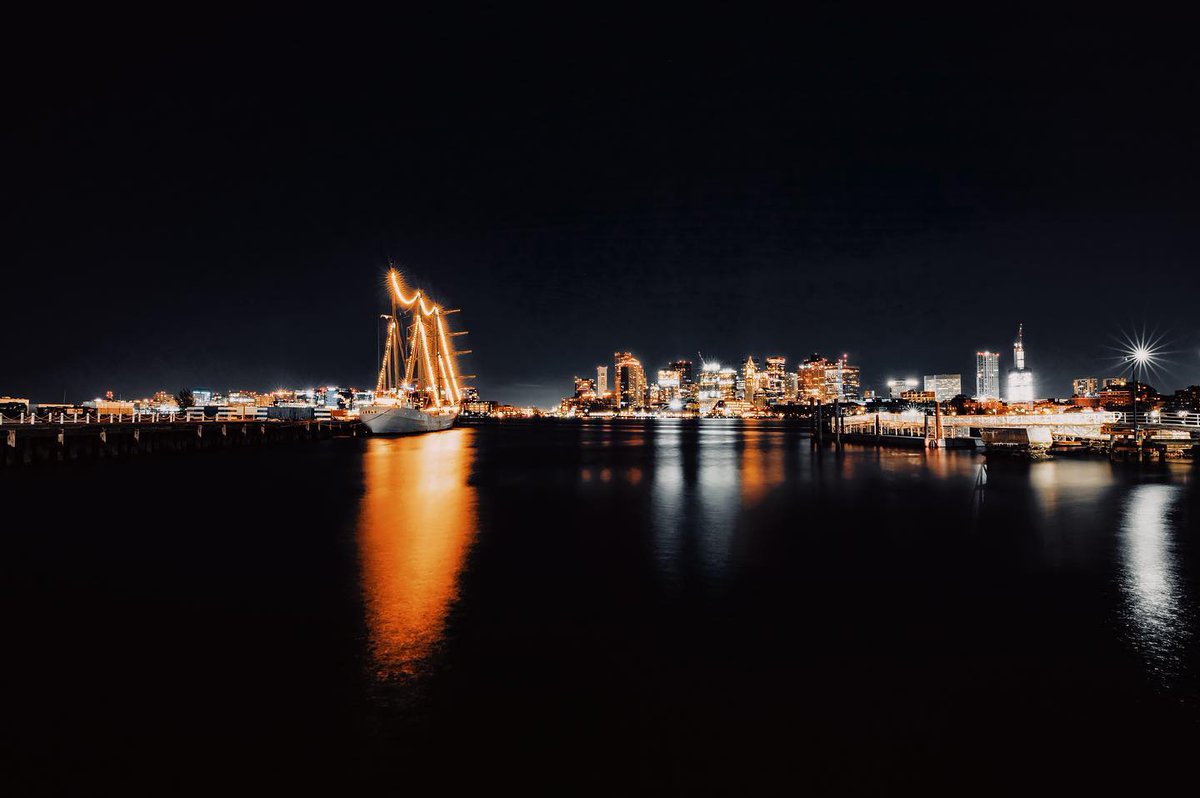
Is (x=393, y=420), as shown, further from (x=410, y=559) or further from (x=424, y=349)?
(x=410, y=559)

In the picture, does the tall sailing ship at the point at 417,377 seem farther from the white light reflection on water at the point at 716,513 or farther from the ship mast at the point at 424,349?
the white light reflection on water at the point at 716,513

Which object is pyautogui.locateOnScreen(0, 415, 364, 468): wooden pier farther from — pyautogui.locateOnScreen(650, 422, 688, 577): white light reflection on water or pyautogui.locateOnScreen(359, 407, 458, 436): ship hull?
pyautogui.locateOnScreen(650, 422, 688, 577): white light reflection on water

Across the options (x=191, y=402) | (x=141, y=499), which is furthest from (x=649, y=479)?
(x=191, y=402)

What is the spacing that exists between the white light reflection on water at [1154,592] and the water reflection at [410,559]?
29.7ft

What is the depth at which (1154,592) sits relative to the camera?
1153 cm

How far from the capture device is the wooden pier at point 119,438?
120 ft

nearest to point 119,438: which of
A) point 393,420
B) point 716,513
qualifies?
point 716,513

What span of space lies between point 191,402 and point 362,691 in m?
206

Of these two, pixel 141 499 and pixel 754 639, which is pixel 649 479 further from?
pixel 754 639

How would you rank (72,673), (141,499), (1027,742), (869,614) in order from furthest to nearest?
(141,499)
(869,614)
(72,673)
(1027,742)

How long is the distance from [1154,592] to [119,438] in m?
50.8

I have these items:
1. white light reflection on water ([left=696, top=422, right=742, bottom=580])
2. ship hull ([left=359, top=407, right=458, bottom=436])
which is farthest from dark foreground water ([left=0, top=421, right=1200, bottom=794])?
ship hull ([left=359, top=407, right=458, bottom=436])

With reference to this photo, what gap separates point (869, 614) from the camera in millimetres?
10359

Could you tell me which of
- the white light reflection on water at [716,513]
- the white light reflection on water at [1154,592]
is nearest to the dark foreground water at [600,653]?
the white light reflection on water at [1154,592]
